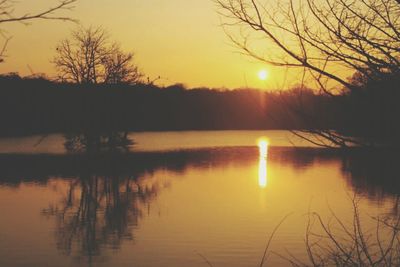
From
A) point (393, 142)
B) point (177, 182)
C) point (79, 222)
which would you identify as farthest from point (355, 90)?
point (177, 182)

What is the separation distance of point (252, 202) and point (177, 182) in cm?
818

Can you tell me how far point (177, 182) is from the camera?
107 feet

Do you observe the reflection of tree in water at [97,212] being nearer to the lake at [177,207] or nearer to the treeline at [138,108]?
the lake at [177,207]

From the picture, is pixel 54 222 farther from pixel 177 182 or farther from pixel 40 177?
pixel 40 177

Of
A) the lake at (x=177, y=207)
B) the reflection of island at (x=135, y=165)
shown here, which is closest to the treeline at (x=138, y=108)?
the lake at (x=177, y=207)

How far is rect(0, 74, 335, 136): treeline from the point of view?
480 cm

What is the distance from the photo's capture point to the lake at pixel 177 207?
1523cm

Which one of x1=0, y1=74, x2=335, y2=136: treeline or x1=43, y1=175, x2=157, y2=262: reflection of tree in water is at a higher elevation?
x1=0, y1=74, x2=335, y2=136: treeline

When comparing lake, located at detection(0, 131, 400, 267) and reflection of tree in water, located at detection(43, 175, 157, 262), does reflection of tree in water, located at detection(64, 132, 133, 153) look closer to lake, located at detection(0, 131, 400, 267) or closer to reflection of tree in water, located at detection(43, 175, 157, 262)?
lake, located at detection(0, 131, 400, 267)

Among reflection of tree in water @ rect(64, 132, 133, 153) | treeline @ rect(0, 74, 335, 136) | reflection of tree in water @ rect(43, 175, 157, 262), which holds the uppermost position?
treeline @ rect(0, 74, 335, 136)

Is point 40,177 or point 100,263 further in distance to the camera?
point 40,177

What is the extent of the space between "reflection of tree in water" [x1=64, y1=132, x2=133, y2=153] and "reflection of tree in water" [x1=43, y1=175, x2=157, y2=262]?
808 inches

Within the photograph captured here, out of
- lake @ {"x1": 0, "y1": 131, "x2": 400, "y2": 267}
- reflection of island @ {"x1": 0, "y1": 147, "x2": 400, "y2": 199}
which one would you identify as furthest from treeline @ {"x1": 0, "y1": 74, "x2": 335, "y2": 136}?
reflection of island @ {"x1": 0, "y1": 147, "x2": 400, "y2": 199}

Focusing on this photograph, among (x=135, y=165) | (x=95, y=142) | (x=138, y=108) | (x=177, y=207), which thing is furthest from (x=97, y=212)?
(x=138, y=108)
